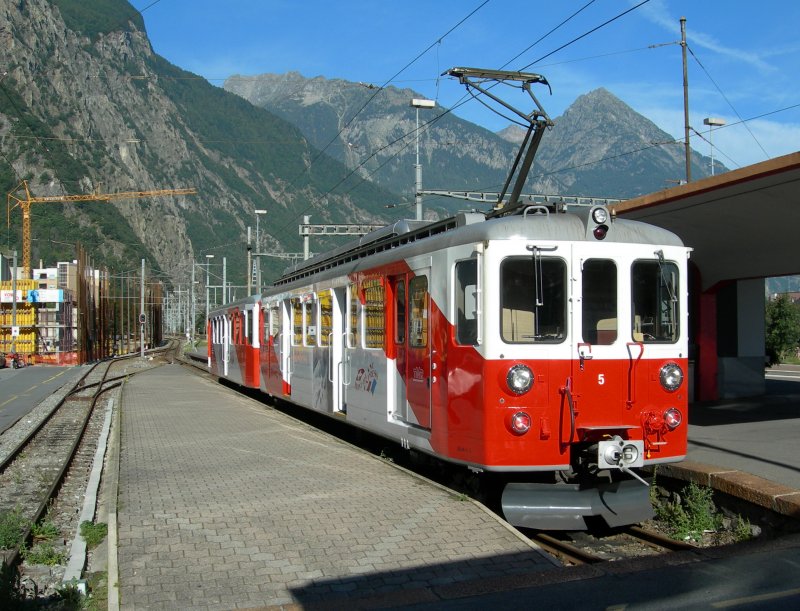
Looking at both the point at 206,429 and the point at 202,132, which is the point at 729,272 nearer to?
the point at 206,429

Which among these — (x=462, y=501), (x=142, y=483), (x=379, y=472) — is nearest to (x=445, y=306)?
(x=462, y=501)

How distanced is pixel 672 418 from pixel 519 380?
1.61 meters

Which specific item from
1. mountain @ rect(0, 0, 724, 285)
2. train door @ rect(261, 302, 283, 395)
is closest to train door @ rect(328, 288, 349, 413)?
train door @ rect(261, 302, 283, 395)

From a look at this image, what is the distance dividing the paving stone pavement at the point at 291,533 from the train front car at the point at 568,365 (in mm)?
694

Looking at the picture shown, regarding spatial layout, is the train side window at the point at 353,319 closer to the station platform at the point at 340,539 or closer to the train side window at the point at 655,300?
the station platform at the point at 340,539

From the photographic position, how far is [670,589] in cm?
555

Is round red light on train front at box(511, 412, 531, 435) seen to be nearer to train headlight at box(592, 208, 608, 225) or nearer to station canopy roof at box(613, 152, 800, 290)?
train headlight at box(592, 208, 608, 225)

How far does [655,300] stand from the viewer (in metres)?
7.96

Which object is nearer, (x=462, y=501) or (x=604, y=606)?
(x=604, y=606)

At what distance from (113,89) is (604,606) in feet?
527

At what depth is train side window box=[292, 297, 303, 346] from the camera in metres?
14.7

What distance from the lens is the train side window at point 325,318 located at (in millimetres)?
12477

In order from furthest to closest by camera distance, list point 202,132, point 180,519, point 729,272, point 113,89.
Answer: point 202,132 → point 113,89 → point 729,272 → point 180,519

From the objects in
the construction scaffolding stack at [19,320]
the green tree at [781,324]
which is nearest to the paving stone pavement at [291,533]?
the green tree at [781,324]
